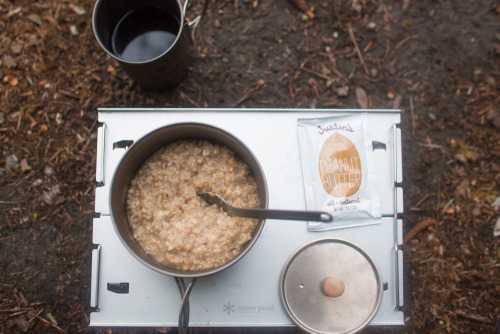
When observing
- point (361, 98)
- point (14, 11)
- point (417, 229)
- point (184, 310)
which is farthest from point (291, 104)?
point (14, 11)

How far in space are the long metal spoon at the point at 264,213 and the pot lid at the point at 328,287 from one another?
254 millimetres

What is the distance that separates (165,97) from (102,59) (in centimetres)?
36

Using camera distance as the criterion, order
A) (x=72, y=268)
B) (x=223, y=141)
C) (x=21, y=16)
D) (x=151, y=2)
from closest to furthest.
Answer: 1. (x=223, y=141)
2. (x=151, y=2)
3. (x=72, y=268)
4. (x=21, y=16)

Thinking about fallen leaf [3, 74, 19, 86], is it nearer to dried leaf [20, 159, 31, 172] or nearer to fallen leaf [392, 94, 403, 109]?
dried leaf [20, 159, 31, 172]

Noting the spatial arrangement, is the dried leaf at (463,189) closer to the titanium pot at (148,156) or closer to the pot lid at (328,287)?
the pot lid at (328,287)

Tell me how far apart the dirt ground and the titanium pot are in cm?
54

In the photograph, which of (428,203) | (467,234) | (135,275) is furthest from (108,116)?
(467,234)

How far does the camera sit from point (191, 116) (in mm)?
1313

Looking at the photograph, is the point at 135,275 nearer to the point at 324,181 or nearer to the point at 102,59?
the point at 324,181

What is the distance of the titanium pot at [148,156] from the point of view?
1.03 metres

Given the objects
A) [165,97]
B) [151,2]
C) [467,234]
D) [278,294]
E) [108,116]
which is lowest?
[278,294]

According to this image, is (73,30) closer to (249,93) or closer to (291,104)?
(249,93)

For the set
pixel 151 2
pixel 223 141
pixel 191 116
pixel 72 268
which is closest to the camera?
pixel 223 141

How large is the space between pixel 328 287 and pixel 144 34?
46.5 inches
